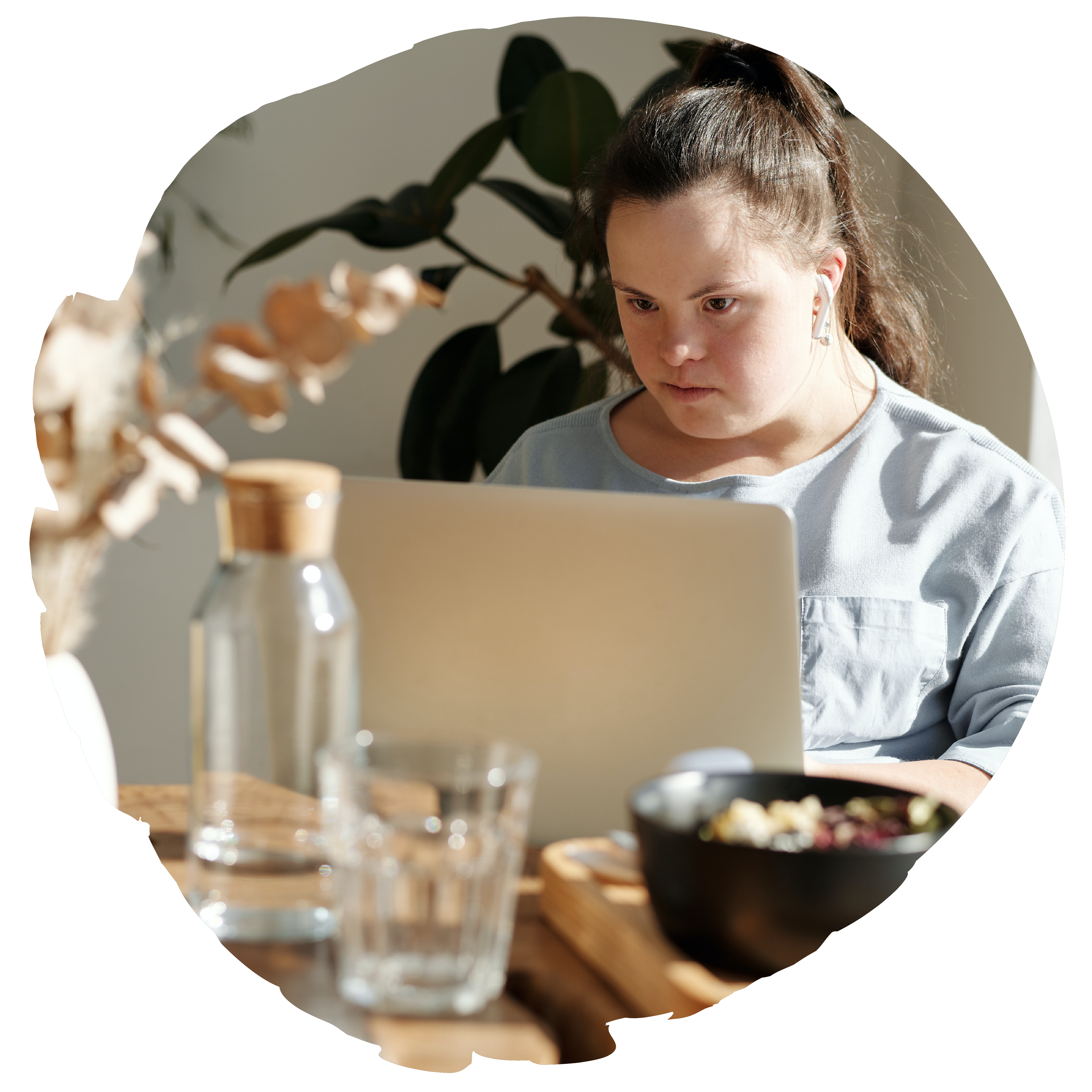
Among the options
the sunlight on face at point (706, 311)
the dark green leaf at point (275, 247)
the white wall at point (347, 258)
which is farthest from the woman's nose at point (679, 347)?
the dark green leaf at point (275, 247)

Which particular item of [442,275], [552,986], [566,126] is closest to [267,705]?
[552,986]

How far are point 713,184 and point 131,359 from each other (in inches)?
13.7

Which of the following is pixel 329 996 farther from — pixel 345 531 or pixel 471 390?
pixel 471 390

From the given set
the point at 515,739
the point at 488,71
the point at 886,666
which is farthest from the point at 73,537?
the point at 886,666

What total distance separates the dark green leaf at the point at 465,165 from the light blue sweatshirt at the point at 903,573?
0.52ft

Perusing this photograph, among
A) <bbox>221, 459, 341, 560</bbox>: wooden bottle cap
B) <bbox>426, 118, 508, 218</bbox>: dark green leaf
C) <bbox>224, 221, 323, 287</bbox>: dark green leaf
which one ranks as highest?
<bbox>426, 118, 508, 218</bbox>: dark green leaf

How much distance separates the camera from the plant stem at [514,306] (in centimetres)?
78

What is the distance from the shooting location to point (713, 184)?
2.34 ft

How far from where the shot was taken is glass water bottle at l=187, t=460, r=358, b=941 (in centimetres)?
60

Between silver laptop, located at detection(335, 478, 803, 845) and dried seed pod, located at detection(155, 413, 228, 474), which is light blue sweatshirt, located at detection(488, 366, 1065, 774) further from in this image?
dried seed pod, located at detection(155, 413, 228, 474)

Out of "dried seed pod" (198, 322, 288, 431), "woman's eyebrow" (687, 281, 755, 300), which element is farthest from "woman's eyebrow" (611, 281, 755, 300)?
"dried seed pod" (198, 322, 288, 431)

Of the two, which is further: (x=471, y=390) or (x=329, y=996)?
(x=471, y=390)

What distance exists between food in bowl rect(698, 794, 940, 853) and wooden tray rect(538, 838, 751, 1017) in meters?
0.06

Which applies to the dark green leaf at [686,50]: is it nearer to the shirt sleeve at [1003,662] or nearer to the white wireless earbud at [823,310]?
the white wireless earbud at [823,310]
